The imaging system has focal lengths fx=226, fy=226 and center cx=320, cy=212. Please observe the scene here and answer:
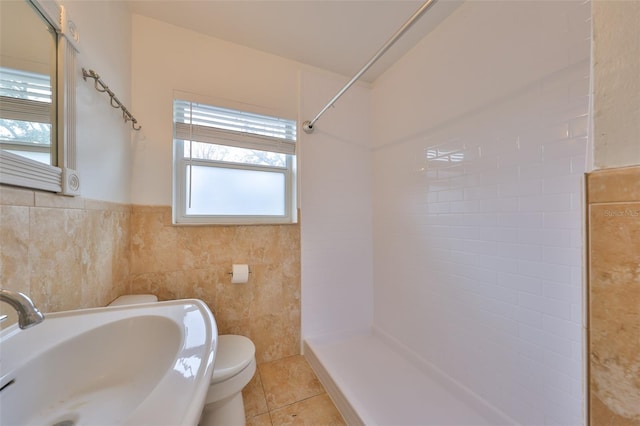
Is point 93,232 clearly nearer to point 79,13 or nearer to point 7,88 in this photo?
point 7,88

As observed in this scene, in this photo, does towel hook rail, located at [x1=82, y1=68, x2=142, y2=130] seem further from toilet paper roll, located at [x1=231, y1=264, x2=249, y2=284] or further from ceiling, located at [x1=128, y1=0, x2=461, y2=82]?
toilet paper roll, located at [x1=231, y1=264, x2=249, y2=284]

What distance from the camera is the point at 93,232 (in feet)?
3.41

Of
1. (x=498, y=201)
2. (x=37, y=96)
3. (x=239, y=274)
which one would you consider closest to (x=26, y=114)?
(x=37, y=96)

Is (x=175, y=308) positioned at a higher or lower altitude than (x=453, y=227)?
lower

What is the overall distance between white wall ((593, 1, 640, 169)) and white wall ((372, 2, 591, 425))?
777 millimetres

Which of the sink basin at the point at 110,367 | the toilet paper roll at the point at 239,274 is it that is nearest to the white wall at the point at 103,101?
the sink basin at the point at 110,367

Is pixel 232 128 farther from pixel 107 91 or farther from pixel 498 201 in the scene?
pixel 498 201

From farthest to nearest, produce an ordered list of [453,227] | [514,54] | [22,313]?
[453,227], [514,54], [22,313]

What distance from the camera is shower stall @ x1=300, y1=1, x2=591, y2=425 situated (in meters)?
1.02

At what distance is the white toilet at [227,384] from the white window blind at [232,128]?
1.13 meters

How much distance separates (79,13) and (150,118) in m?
0.60

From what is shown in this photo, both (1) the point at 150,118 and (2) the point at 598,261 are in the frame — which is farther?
(1) the point at 150,118

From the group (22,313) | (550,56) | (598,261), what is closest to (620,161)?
(598,261)

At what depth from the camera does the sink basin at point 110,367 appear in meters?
0.47
